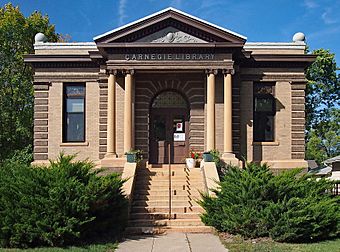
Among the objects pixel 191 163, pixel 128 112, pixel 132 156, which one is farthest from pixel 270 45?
pixel 132 156

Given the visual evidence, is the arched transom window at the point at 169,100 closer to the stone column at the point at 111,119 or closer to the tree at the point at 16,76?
the stone column at the point at 111,119

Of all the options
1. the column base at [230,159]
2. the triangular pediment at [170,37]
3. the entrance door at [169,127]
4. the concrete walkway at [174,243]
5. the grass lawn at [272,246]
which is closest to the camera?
the grass lawn at [272,246]

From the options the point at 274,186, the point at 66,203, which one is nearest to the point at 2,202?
the point at 66,203

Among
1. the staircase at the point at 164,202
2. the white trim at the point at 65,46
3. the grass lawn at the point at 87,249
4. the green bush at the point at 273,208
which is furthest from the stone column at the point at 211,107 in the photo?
the grass lawn at the point at 87,249

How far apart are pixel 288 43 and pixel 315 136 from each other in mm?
32044

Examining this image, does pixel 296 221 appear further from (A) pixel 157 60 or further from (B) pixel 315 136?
(B) pixel 315 136

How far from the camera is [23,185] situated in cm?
1170

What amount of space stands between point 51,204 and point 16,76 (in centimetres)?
2582

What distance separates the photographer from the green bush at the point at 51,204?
11219 mm

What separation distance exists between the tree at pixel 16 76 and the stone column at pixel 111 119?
638 inches

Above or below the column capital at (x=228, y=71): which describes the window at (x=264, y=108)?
below

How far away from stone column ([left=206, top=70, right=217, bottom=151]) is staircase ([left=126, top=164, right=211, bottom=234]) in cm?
171

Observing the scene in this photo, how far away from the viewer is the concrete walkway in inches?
447

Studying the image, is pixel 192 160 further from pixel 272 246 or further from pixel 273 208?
pixel 272 246
